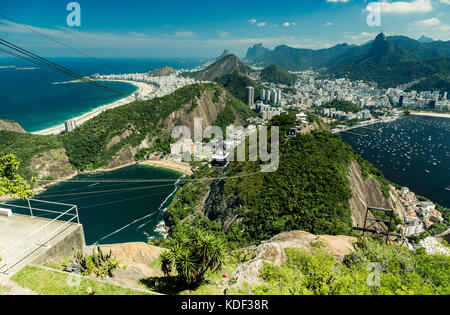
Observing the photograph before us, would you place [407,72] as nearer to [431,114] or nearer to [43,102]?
[431,114]

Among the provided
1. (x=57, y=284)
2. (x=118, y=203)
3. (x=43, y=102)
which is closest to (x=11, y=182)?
(x=57, y=284)

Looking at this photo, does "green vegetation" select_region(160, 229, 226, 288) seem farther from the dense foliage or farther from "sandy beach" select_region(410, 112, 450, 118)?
"sandy beach" select_region(410, 112, 450, 118)

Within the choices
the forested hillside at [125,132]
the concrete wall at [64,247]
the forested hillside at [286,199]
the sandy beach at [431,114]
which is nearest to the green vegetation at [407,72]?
the sandy beach at [431,114]

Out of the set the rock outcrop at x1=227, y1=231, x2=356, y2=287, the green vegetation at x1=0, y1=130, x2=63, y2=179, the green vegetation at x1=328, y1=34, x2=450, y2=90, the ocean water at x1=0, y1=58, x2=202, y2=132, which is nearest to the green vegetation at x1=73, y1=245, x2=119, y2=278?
the rock outcrop at x1=227, y1=231, x2=356, y2=287

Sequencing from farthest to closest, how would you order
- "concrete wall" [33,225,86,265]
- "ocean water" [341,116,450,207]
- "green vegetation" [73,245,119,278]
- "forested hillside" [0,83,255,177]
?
"ocean water" [341,116,450,207]
"forested hillside" [0,83,255,177]
"green vegetation" [73,245,119,278]
"concrete wall" [33,225,86,265]

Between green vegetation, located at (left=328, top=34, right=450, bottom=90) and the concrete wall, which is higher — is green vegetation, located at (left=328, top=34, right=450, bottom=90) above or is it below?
above

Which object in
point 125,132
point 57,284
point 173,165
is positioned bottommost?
point 173,165
